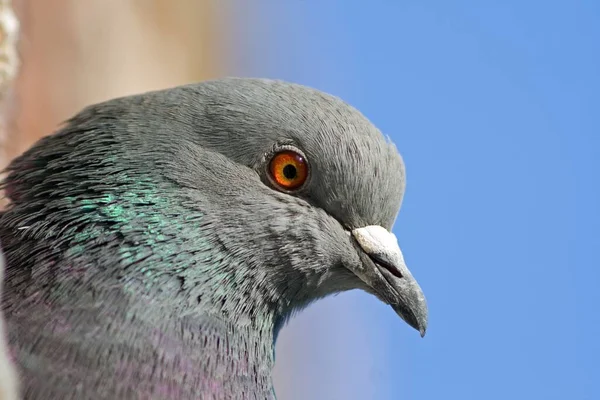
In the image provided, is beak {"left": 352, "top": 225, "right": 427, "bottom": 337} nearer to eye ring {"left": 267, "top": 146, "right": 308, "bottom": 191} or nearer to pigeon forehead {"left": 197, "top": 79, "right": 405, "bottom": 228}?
pigeon forehead {"left": 197, "top": 79, "right": 405, "bottom": 228}

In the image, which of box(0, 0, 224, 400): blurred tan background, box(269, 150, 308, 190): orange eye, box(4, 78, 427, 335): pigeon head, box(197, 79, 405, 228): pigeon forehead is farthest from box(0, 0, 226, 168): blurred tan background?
box(269, 150, 308, 190): orange eye

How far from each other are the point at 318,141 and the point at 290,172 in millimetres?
128

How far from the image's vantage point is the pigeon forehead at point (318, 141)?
2266mm

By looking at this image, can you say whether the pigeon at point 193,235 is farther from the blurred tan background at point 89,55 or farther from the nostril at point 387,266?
the blurred tan background at point 89,55

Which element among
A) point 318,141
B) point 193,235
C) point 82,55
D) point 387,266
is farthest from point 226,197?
point 82,55

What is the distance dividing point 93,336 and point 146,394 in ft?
0.68

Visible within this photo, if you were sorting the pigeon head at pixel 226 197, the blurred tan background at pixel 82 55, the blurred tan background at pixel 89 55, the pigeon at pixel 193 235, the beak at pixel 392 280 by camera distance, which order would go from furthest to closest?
the blurred tan background at pixel 89 55 → the blurred tan background at pixel 82 55 → the beak at pixel 392 280 → the pigeon head at pixel 226 197 → the pigeon at pixel 193 235

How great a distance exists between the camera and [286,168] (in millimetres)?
2279

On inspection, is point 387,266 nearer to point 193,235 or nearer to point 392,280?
point 392,280

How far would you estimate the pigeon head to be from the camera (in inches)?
82.4

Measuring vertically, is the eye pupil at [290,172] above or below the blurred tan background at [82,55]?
above

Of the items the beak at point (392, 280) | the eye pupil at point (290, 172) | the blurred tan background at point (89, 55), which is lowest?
the blurred tan background at point (89, 55)

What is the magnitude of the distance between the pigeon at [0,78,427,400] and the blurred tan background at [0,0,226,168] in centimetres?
181

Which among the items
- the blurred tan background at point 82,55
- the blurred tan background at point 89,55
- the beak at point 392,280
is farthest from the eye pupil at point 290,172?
the blurred tan background at point 89,55
